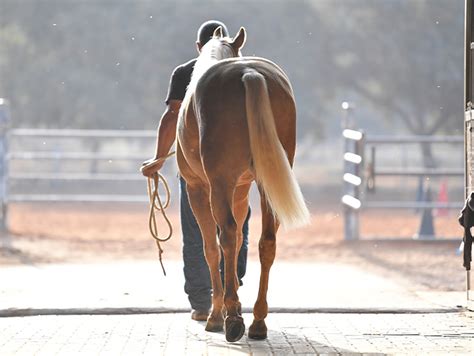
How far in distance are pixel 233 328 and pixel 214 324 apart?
0.69 m

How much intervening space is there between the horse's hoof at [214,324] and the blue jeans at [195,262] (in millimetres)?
431

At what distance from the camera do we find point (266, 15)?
31562mm

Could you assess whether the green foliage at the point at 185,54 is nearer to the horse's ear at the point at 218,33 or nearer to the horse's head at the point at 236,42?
the horse's ear at the point at 218,33

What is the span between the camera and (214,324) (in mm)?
5180

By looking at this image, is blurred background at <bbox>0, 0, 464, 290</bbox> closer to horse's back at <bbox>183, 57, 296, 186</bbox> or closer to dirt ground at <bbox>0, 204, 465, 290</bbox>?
dirt ground at <bbox>0, 204, 465, 290</bbox>

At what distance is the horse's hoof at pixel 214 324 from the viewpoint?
517 cm

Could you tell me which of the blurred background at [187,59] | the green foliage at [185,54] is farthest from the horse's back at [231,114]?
the green foliage at [185,54]

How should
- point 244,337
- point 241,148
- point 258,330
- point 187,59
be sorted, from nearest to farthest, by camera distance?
point 241,148, point 258,330, point 244,337, point 187,59

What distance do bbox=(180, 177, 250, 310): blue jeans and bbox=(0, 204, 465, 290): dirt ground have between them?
2.67 m

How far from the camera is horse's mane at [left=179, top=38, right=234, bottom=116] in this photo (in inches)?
200

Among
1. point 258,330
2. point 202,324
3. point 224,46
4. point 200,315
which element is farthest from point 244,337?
point 224,46

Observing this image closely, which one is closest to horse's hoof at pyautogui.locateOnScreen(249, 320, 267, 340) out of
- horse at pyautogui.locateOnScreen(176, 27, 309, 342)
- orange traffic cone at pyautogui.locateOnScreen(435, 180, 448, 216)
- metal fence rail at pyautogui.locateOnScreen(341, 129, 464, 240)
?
horse at pyautogui.locateOnScreen(176, 27, 309, 342)

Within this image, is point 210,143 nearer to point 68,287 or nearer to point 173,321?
point 173,321

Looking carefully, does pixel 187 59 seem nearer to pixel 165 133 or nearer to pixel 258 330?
pixel 165 133
